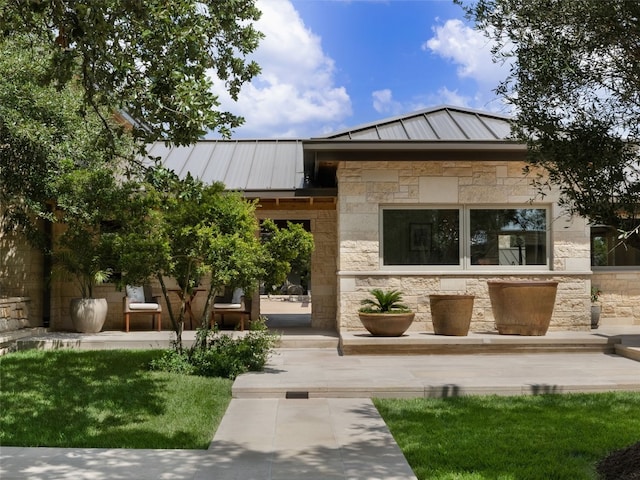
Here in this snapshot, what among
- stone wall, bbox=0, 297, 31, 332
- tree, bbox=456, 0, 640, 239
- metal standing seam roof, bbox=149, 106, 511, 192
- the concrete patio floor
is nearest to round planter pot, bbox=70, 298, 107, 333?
the concrete patio floor

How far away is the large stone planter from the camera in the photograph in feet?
31.9

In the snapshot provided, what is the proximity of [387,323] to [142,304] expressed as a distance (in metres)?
4.87

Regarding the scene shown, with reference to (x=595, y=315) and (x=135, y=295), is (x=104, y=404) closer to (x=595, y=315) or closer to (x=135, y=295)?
(x=135, y=295)

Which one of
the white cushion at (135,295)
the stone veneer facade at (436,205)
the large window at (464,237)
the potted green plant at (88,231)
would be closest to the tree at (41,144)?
the potted green plant at (88,231)

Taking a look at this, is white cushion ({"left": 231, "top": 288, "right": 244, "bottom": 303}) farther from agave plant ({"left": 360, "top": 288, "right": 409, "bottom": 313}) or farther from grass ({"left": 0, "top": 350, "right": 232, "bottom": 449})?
grass ({"left": 0, "top": 350, "right": 232, "bottom": 449})

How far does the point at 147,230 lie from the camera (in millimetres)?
8062

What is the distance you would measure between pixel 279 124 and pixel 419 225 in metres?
8.42

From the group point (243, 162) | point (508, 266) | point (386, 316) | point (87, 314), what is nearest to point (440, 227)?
point (508, 266)

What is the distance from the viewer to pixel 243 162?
1380 centimetres

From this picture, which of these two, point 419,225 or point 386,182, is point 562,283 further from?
point 386,182

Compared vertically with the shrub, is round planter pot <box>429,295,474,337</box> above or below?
above

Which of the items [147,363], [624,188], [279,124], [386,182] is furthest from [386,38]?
[279,124]

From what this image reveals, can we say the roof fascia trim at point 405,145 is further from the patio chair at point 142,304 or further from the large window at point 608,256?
the patio chair at point 142,304

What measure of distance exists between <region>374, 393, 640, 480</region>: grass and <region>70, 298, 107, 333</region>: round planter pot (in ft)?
21.4
